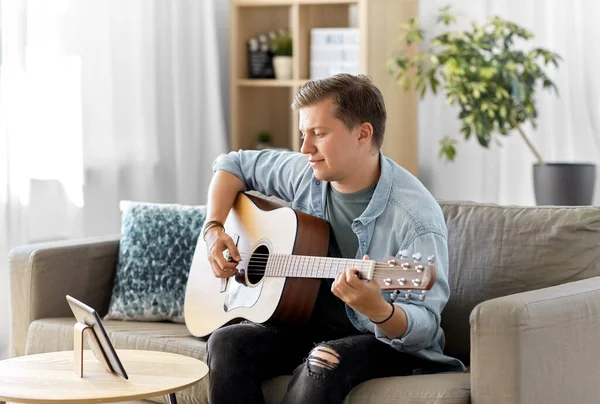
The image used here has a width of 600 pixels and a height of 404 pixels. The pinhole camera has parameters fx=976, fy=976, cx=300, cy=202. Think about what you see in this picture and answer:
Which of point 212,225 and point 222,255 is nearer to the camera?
point 222,255

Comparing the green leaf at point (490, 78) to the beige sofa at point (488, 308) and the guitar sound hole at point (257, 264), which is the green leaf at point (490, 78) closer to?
the beige sofa at point (488, 308)

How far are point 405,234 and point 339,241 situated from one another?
201mm

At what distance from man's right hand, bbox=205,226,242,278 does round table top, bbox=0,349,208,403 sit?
286mm

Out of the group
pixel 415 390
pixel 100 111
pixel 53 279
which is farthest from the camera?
pixel 100 111

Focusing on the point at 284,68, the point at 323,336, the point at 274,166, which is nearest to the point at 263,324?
the point at 323,336

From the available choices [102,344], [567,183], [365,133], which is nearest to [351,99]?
[365,133]

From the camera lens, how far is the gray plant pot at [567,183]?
11.2 ft

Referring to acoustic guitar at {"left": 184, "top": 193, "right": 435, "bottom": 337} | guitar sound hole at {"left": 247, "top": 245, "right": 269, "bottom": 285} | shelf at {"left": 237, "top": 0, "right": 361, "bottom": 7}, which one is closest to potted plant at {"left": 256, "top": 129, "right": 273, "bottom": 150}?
shelf at {"left": 237, "top": 0, "right": 361, "bottom": 7}

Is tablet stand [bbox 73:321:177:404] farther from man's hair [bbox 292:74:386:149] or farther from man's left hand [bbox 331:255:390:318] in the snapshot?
man's hair [bbox 292:74:386:149]

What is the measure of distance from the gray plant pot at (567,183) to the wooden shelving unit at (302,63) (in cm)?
70

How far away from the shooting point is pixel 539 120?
150 inches

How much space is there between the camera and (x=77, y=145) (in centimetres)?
362

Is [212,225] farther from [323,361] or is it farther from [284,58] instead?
[284,58]

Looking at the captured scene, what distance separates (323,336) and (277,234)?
26 centimetres
